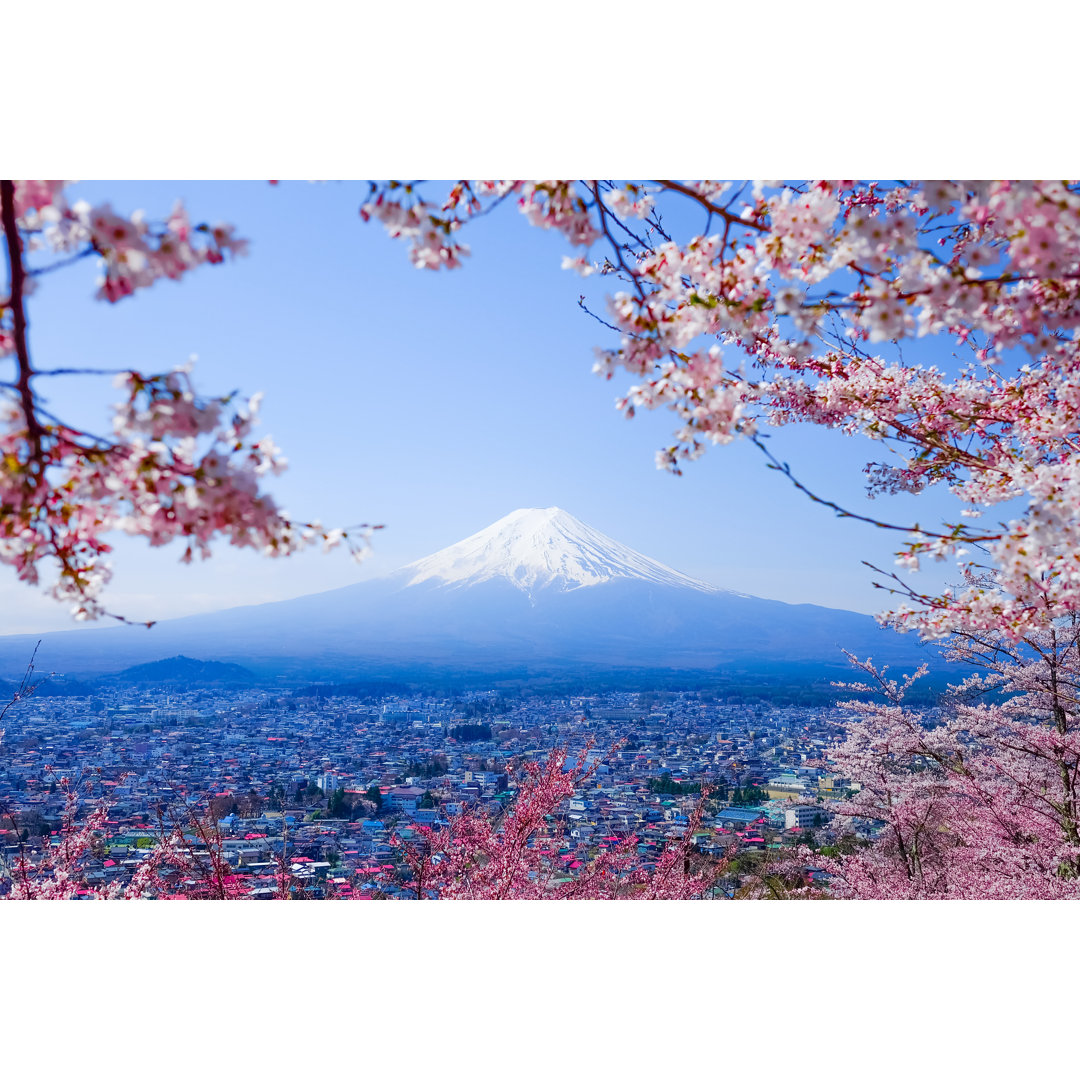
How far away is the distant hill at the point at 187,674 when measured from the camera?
3.23 metres

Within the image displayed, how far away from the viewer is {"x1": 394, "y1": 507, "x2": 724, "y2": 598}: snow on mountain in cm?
301

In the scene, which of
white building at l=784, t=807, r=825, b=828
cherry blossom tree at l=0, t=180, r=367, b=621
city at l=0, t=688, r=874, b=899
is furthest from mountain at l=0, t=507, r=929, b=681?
cherry blossom tree at l=0, t=180, r=367, b=621

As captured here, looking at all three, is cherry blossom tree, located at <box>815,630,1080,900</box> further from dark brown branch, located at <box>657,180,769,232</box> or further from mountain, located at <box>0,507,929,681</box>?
Answer: dark brown branch, located at <box>657,180,769,232</box>

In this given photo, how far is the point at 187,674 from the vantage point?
332cm

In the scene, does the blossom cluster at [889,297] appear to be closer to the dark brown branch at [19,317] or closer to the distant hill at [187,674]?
the dark brown branch at [19,317]

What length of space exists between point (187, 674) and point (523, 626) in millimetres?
1625

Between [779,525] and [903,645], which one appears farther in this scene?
[903,645]

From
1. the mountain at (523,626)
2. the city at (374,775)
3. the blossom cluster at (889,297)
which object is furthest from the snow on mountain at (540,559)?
the blossom cluster at (889,297)
